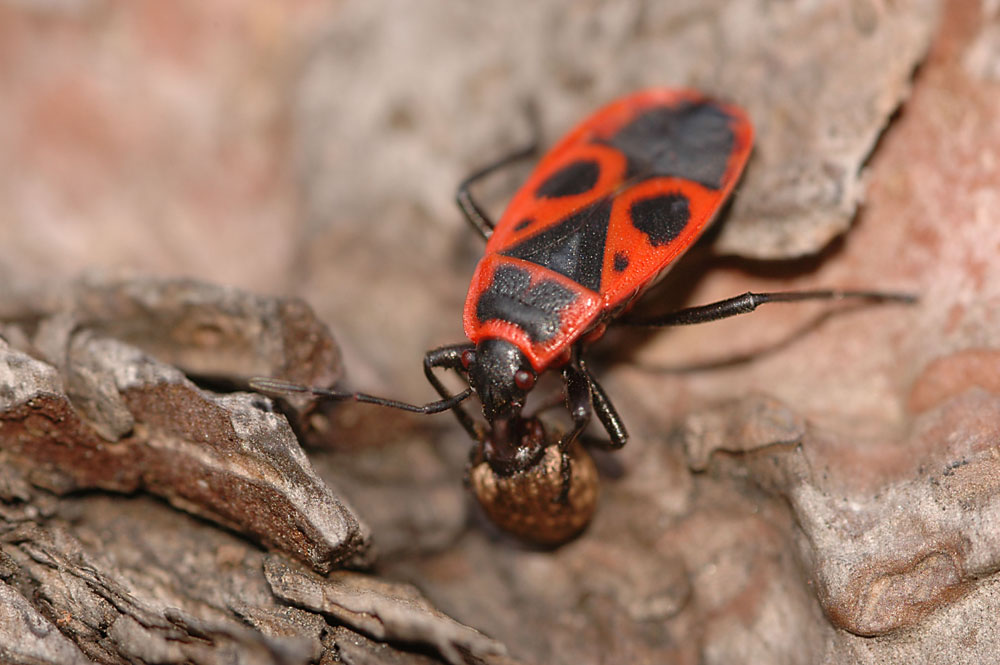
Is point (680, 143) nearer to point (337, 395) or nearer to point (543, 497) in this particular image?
point (543, 497)

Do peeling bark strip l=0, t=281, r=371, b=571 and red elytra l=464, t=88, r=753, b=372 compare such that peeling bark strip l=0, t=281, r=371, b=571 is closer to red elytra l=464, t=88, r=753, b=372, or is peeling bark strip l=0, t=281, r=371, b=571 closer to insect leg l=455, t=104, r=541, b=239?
red elytra l=464, t=88, r=753, b=372

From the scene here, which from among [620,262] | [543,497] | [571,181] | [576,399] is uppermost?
[571,181]

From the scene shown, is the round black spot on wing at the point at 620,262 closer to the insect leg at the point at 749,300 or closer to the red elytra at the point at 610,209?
the red elytra at the point at 610,209

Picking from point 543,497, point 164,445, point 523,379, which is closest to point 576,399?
point 523,379

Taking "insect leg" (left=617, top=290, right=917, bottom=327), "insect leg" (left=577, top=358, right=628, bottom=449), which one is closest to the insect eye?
"insect leg" (left=577, top=358, right=628, bottom=449)

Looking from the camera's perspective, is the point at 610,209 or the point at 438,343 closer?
the point at 610,209

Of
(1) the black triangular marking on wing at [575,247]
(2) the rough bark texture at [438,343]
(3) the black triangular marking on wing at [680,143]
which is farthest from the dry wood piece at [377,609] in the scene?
(3) the black triangular marking on wing at [680,143]
